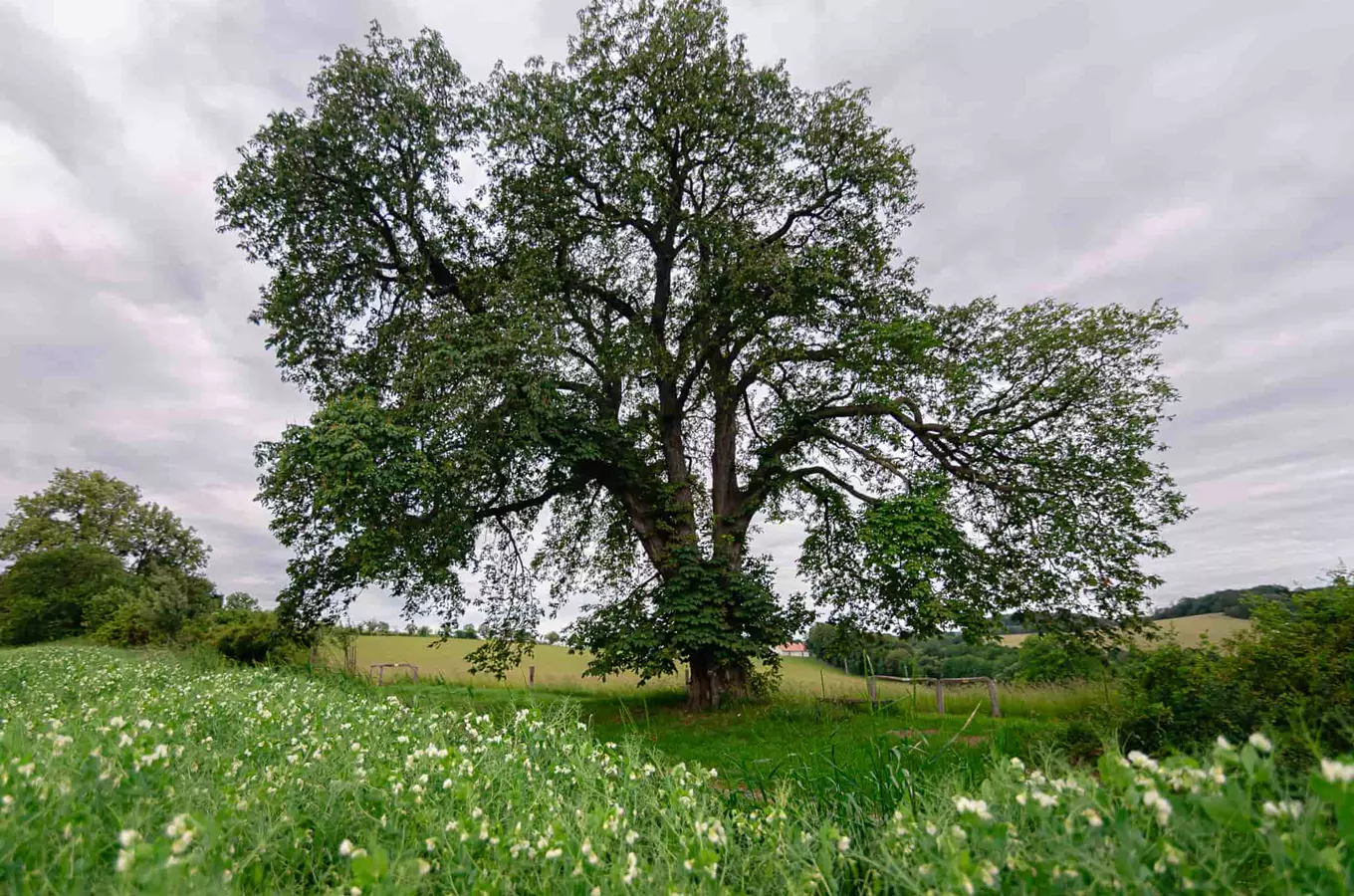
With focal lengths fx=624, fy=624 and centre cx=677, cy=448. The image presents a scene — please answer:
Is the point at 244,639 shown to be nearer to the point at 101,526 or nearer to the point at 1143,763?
the point at 1143,763

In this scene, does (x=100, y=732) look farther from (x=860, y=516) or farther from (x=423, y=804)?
(x=860, y=516)

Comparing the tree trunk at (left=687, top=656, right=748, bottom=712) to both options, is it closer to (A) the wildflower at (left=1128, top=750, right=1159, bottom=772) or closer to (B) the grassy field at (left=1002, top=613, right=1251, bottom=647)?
(B) the grassy field at (left=1002, top=613, right=1251, bottom=647)

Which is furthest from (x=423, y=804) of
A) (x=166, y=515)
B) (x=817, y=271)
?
(x=166, y=515)

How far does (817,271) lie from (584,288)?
17.1 feet

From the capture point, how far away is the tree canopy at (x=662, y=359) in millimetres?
10820

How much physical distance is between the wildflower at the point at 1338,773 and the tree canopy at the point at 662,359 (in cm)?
892

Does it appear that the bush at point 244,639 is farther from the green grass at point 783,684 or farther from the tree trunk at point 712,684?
the tree trunk at point 712,684

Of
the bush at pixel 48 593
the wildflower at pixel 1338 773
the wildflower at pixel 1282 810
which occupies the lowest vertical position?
→ the wildflower at pixel 1282 810

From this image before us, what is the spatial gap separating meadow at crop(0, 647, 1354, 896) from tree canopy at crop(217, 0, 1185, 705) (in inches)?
268

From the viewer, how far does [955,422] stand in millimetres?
12219

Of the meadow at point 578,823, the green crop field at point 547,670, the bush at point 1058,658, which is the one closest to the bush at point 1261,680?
the meadow at point 578,823

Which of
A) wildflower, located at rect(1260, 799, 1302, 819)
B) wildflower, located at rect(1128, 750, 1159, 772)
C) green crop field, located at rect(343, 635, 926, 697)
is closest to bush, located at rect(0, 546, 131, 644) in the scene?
green crop field, located at rect(343, 635, 926, 697)

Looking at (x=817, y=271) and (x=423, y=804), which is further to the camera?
(x=817, y=271)

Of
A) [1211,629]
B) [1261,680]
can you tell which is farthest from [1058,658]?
[1261,680]
